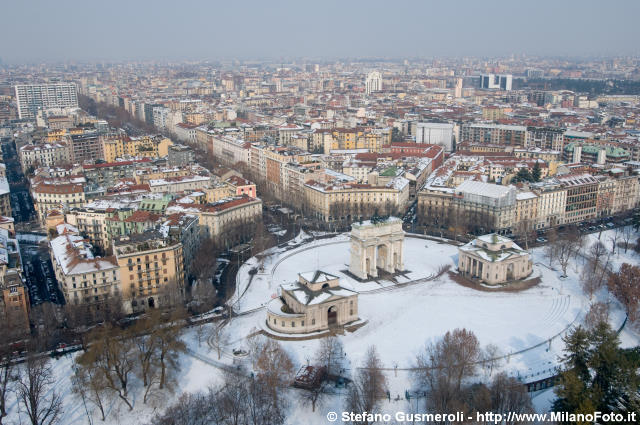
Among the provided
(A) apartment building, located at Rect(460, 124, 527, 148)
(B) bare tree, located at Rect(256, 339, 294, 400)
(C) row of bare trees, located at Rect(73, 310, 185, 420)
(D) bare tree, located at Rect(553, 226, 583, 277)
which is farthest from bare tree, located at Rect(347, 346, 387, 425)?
(A) apartment building, located at Rect(460, 124, 527, 148)

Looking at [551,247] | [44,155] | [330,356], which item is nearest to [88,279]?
[330,356]

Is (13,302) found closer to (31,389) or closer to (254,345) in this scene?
(31,389)

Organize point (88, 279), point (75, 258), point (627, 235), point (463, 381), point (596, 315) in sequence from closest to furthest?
1. point (463, 381)
2. point (596, 315)
3. point (88, 279)
4. point (75, 258)
5. point (627, 235)

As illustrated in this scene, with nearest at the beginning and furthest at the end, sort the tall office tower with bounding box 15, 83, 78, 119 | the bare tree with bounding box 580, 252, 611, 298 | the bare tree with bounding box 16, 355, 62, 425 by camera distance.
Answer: the bare tree with bounding box 16, 355, 62, 425 → the bare tree with bounding box 580, 252, 611, 298 → the tall office tower with bounding box 15, 83, 78, 119

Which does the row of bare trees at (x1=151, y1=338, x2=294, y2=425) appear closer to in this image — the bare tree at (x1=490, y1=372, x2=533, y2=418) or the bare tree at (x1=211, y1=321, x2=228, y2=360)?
the bare tree at (x1=211, y1=321, x2=228, y2=360)

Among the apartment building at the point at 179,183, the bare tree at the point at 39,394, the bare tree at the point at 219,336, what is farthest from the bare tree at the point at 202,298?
the apartment building at the point at 179,183
